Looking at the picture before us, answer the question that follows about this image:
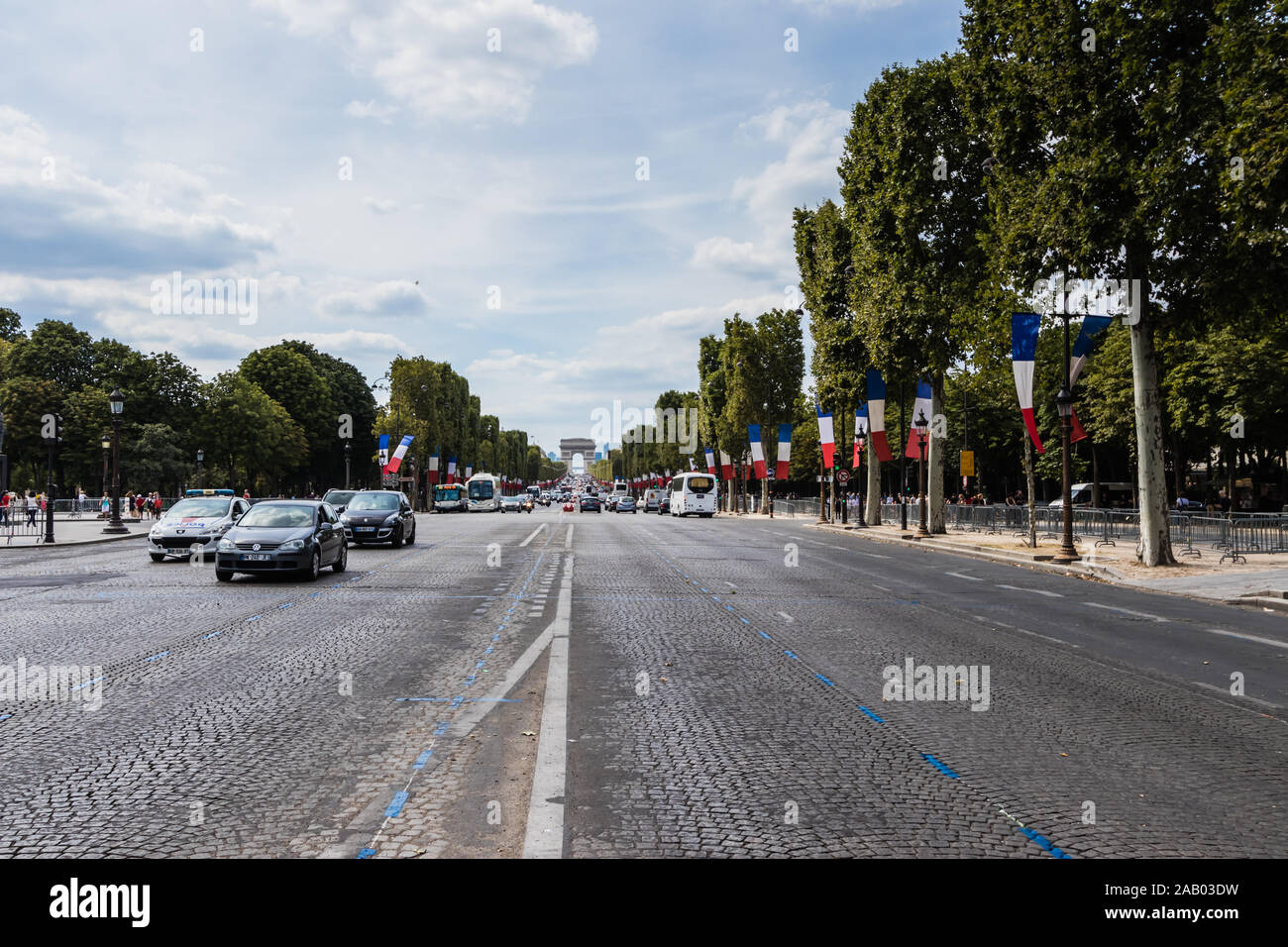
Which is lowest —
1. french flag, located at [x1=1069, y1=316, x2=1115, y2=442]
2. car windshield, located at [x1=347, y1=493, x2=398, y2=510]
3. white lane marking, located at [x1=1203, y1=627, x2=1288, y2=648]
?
white lane marking, located at [x1=1203, y1=627, x2=1288, y2=648]

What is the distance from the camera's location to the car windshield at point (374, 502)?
29.5m

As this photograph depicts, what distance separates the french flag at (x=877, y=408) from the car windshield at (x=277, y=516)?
89.4 feet

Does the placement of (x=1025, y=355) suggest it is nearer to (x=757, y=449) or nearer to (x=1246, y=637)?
(x=1246, y=637)

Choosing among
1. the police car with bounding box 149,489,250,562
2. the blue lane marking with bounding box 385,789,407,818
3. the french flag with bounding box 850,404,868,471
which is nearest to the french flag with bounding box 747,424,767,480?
the french flag with bounding box 850,404,868,471

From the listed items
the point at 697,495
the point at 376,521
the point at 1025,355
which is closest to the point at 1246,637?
the point at 1025,355

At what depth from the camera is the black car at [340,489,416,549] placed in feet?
93.1

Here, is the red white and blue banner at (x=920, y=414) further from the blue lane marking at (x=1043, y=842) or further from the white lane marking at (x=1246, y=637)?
the blue lane marking at (x=1043, y=842)

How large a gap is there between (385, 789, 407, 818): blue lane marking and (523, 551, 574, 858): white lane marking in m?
0.68

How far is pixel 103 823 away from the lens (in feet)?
15.2
